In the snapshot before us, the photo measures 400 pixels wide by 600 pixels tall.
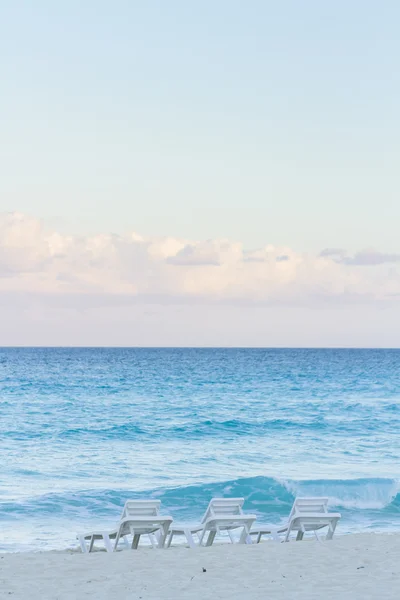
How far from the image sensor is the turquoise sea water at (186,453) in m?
17.4

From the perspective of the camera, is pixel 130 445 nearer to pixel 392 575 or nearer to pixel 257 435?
pixel 257 435

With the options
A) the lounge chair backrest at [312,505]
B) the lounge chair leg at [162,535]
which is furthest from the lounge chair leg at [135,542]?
the lounge chair backrest at [312,505]

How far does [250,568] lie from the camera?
10.0 metres

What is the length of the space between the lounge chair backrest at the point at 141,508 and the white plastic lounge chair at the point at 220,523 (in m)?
0.39

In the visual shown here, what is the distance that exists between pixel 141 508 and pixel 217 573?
2682 mm

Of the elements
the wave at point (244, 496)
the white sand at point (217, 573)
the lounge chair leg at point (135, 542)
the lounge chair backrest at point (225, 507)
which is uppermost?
the lounge chair backrest at point (225, 507)

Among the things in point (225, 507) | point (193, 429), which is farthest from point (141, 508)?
point (193, 429)

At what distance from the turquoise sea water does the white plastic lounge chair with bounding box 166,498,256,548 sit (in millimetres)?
2974

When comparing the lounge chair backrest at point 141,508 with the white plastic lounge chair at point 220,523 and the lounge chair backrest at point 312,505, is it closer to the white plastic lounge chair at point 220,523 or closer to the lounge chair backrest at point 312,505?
the white plastic lounge chair at point 220,523

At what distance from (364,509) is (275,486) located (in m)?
2.44

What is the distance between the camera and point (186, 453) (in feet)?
84.5

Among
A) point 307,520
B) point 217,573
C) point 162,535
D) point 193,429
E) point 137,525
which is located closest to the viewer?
point 217,573

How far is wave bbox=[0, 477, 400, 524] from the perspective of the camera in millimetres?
17016

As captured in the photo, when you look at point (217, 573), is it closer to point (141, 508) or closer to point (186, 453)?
point (141, 508)
